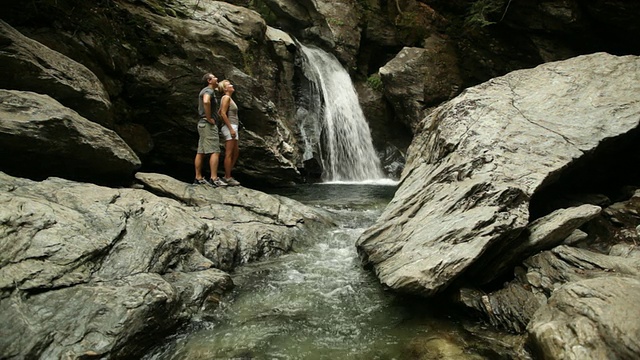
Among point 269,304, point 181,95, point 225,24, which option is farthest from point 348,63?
point 269,304

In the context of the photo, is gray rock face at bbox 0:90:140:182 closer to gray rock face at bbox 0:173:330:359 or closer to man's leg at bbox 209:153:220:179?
gray rock face at bbox 0:173:330:359

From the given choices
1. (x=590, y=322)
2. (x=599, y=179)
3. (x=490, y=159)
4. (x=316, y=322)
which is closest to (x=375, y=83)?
(x=599, y=179)

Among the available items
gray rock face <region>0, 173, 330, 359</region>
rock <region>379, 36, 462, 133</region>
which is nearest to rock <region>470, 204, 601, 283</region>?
gray rock face <region>0, 173, 330, 359</region>

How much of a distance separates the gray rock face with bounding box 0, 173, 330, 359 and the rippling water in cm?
32

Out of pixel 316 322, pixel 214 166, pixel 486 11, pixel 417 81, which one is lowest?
pixel 316 322

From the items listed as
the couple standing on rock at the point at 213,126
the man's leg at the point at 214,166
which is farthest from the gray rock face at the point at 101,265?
the couple standing on rock at the point at 213,126

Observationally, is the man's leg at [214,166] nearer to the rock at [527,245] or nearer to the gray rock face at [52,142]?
the gray rock face at [52,142]

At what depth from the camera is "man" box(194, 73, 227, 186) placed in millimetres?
7967

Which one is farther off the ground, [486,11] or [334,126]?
[486,11]

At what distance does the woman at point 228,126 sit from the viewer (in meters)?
8.14

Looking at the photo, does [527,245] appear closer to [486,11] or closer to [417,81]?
[417,81]

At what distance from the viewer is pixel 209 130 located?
8.19 meters

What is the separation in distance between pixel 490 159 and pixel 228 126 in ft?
18.4

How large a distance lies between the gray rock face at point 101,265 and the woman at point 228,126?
7.65 feet
